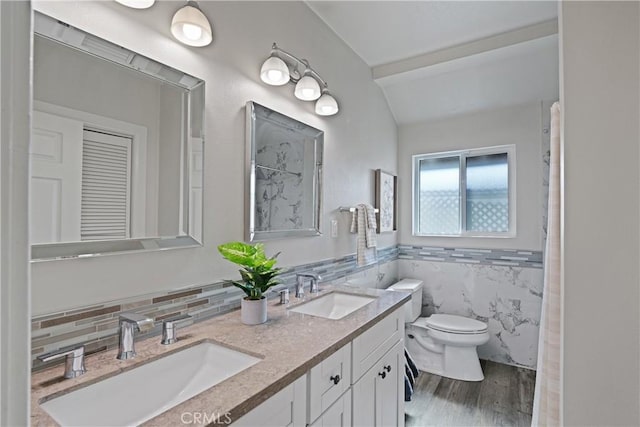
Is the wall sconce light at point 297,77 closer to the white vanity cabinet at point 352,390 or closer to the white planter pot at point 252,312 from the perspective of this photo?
the white planter pot at point 252,312

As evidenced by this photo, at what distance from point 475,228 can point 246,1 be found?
8.72 feet

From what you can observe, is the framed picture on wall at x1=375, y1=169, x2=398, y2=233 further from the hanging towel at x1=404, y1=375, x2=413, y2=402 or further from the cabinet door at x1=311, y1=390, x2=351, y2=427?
the cabinet door at x1=311, y1=390, x2=351, y2=427

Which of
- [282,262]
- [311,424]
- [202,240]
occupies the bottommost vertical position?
[311,424]

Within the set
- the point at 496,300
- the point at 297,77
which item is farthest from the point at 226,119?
the point at 496,300

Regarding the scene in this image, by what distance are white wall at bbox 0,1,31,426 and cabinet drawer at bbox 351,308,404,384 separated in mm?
1090

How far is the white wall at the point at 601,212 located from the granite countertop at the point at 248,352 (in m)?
0.71

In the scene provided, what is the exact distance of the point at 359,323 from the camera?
4.32 feet

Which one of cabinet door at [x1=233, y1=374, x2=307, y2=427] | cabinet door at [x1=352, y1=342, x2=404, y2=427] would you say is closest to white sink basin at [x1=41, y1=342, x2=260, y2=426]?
cabinet door at [x1=233, y1=374, x2=307, y2=427]

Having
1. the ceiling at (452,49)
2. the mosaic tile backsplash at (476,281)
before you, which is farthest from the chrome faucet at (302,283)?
the ceiling at (452,49)

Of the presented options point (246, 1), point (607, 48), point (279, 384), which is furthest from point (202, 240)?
point (607, 48)

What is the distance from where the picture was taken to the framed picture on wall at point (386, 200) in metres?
2.85

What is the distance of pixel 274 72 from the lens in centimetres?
162

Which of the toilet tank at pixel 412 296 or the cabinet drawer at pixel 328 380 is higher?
the cabinet drawer at pixel 328 380

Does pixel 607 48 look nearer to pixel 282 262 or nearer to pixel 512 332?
pixel 282 262
